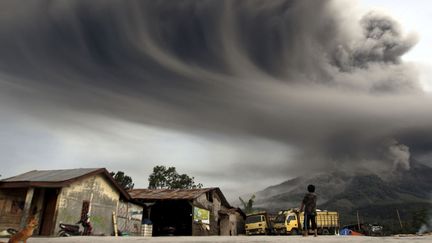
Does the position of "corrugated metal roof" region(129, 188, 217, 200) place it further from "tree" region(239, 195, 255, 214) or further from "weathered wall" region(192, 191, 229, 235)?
"tree" region(239, 195, 255, 214)

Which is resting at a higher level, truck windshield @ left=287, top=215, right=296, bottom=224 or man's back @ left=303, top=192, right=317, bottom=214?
truck windshield @ left=287, top=215, right=296, bottom=224

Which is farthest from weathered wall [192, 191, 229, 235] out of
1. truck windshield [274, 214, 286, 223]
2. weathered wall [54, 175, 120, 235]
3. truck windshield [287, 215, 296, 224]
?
weathered wall [54, 175, 120, 235]

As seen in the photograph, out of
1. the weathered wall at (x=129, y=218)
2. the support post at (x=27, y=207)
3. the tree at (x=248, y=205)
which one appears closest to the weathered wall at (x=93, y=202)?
the weathered wall at (x=129, y=218)

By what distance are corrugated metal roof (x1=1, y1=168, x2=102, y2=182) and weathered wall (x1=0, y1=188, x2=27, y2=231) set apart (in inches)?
27.7

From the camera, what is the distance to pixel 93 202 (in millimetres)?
19641

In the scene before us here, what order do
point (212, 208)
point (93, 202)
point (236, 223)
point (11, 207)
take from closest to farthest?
point (11, 207) < point (93, 202) < point (212, 208) < point (236, 223)

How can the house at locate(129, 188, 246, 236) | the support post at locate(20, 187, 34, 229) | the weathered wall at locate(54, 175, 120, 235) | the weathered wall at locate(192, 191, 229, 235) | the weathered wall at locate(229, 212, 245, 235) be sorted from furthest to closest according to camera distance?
the weathered wall at locate(229, 212, 245, 235), the weathered wall at locate(192, 191, 229, 235), the house at locate(129, 188, 246, 236), the weathered wall at locate(54, 175, 120, 235), the support post at locate(20, 187, 34, 229)

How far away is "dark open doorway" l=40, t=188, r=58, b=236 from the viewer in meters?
17.3

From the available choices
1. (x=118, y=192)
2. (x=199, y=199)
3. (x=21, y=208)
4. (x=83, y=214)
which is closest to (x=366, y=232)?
(x=199, y=199)

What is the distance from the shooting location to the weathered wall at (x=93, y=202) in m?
17.6

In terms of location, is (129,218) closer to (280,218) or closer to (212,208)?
(212,208)

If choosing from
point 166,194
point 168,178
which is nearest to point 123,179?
point 168,178

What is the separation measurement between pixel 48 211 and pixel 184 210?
15.2m

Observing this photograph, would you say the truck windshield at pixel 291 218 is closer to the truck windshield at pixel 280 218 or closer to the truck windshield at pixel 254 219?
the truck windshield at pixel 280 218
